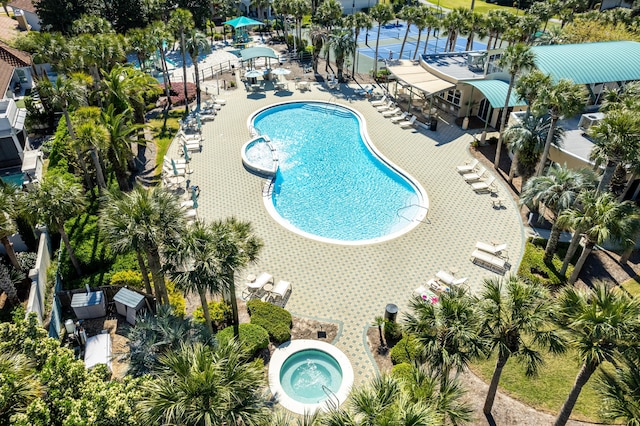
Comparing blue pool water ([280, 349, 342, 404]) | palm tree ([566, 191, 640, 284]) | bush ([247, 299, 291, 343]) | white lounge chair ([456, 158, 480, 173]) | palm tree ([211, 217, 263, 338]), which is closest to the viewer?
palm tree ([211, 217, 263, 338])

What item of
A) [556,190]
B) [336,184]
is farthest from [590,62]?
[336,184]

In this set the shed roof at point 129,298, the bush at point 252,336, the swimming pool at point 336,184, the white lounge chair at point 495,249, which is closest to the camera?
the bush at point 252,336

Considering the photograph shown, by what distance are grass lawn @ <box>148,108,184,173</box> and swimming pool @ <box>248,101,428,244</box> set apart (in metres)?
7.15

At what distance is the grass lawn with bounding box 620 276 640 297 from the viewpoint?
70.5 feet

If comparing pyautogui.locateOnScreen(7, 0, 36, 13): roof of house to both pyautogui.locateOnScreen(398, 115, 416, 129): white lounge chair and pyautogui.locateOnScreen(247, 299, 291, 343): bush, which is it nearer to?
pyautogui.locateOnScreen(398, 115, 416, 129): white lounge chair

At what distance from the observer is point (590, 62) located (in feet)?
114

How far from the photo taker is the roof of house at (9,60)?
40091 mm

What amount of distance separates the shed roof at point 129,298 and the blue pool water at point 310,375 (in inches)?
302

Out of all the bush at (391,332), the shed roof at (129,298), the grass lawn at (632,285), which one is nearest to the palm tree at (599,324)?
the bush at (391,332)

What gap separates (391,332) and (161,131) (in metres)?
29.1

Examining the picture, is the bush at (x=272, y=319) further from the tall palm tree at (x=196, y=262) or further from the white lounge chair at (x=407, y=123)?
the white lounge chair at (x=407, y=123)

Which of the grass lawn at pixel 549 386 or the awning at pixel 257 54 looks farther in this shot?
the awning at pixel 257 54

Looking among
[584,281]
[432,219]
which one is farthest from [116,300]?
[584,281]

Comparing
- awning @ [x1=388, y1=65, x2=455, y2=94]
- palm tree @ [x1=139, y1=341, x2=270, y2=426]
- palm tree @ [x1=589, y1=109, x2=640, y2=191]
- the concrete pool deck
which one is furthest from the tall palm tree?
awning @ [x1=388, y1=65, x2=455, y2=94]
